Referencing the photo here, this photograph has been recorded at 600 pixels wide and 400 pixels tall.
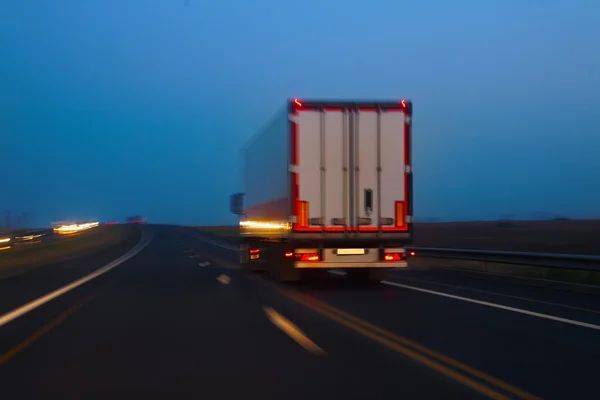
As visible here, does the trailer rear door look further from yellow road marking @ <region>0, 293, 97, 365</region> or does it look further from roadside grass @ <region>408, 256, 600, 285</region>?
yellow road marking @ <region>0, 293, 97, 365</region>

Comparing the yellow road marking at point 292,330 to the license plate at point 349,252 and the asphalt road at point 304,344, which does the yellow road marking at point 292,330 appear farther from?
the license plate at point 349,252

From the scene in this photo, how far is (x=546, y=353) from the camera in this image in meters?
9.52

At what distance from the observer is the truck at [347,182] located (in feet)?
57.7

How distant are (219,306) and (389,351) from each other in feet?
20.5

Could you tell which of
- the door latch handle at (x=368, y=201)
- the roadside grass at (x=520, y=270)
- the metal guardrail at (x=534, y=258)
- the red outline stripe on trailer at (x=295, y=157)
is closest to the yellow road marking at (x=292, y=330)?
the red outline stripe on trailer at (x=295, y=157)

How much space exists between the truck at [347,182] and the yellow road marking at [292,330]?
3.55 m

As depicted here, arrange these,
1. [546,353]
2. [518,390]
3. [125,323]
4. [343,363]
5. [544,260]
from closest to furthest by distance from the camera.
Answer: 1. [518,390]
2. [343,363]
3. [546,353]
4. [125,323]
5. [544,260]

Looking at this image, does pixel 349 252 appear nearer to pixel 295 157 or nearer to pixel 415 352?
pixel 295 157

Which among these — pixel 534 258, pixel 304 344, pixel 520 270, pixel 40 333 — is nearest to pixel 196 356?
pixel 304 344

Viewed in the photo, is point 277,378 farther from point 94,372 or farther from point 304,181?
point 304,181

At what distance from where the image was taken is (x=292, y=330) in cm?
1170

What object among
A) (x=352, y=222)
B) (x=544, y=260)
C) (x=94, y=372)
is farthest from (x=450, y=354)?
(x=544, y=260)

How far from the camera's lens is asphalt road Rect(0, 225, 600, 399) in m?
7.72

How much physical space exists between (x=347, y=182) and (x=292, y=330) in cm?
675
